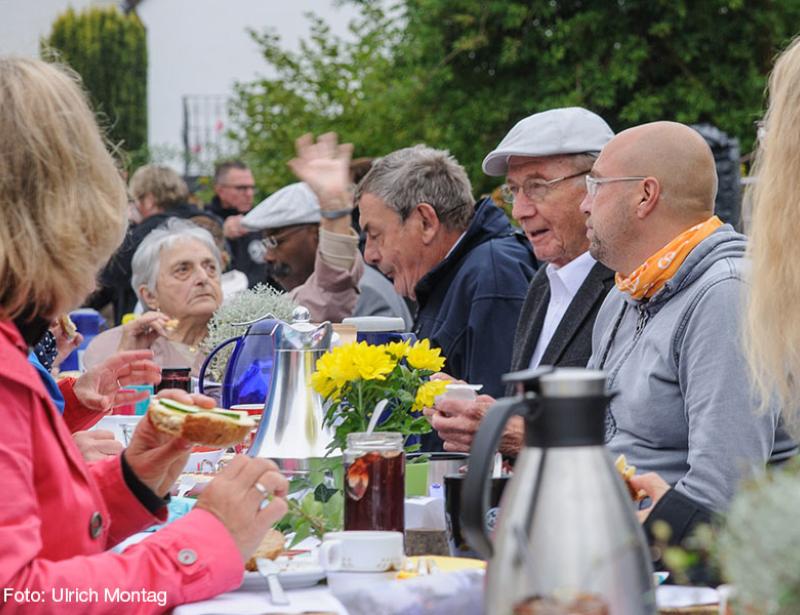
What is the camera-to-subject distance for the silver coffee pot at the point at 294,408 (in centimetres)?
279

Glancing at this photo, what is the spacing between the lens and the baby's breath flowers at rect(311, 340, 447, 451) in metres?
2.57

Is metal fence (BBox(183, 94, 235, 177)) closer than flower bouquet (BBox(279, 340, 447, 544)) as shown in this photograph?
No

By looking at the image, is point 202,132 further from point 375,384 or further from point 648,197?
point 375,384

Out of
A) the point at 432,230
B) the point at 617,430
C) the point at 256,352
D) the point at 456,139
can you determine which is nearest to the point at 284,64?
the point at 456,139

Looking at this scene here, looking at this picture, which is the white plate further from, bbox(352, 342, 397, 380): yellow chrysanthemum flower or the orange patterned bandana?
the orange patterned bandana

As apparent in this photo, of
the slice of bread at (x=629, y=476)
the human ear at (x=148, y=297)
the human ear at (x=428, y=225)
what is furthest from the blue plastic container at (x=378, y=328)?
the human ear at (x=148, y=297)

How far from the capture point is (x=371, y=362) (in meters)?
2.57

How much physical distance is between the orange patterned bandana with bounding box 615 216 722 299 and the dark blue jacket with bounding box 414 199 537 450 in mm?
1619

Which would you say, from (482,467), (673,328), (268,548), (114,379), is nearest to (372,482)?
(268,548)

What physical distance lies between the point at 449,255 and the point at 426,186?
0.36 metres

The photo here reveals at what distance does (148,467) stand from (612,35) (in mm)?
13181

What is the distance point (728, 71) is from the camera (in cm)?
1473

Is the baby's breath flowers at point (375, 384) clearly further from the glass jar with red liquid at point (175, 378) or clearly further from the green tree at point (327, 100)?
the green tree at point (327, 100)

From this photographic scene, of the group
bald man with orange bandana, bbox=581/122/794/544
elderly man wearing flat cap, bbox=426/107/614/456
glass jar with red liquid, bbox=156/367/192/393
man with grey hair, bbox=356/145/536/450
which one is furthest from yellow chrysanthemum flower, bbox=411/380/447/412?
man with grey hair, bbox=356/145/536/450
